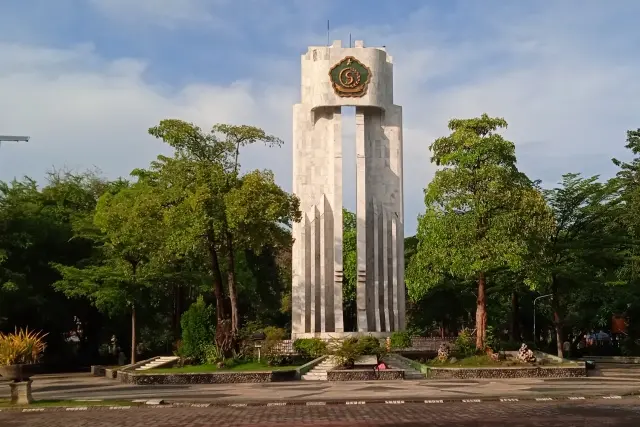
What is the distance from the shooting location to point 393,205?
47469 millimetres

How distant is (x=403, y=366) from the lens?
1363 inches

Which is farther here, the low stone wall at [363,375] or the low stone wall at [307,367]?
the low stone wall at [307,367]

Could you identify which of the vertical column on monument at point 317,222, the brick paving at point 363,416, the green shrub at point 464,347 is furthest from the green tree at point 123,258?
the brick paving at point 363,416

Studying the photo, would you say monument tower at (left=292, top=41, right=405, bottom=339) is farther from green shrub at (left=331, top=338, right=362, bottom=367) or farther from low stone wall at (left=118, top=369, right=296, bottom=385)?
low stone wall at (left=118, top=369, right=296, bottom=385)

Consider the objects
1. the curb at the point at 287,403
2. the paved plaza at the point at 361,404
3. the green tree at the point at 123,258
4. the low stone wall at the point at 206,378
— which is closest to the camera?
the paved plaza at the point at 361,404

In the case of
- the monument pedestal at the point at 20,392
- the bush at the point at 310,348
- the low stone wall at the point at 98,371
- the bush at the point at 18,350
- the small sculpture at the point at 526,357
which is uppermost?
the bush at the point at 18,350

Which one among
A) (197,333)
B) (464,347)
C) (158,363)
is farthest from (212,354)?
(464,347)

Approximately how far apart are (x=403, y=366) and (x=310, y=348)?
17.2ft

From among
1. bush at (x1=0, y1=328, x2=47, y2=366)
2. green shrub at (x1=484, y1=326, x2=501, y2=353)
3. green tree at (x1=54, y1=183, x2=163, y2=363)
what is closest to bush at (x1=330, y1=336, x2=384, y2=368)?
green shrub at (x1=484, y1=326, x2=501, y2=353)

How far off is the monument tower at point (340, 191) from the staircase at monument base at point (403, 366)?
9.15 m

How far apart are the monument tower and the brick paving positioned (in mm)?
26001

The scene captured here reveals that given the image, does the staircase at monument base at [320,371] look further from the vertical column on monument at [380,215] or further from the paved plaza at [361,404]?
the vertical column on monument at [380,215]

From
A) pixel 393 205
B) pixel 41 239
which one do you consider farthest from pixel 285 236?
pixel 41 239

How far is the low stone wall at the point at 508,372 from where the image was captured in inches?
1228
